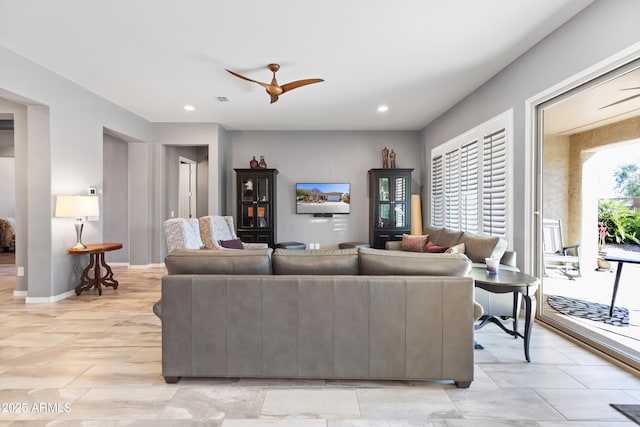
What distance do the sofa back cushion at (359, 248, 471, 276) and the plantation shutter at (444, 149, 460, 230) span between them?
3.36 metres

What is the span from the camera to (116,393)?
6.81ft

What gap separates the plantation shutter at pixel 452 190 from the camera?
5227mm

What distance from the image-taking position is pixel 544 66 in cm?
315

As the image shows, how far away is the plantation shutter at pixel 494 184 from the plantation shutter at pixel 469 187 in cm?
26

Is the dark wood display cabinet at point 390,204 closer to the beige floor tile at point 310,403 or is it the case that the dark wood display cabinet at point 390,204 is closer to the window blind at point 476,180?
the window blind at point 476,180

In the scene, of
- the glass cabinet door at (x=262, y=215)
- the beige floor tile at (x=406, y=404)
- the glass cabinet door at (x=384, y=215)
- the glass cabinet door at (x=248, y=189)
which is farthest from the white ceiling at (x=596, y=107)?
the glass cabinet door at (x=248, y=189)

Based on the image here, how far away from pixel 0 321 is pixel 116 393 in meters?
2.47

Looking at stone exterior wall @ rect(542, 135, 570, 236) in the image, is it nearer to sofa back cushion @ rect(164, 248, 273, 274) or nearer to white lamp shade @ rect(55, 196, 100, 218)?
sofa back cushion @ rect(164, 248, 273, 274)

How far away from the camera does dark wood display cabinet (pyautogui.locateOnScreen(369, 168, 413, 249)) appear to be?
260 inches

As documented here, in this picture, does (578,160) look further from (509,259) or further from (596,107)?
(509,259)

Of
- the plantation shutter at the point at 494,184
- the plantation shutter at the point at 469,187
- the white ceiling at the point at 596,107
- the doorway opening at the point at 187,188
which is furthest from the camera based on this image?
the doorway opening at the point at 187,188

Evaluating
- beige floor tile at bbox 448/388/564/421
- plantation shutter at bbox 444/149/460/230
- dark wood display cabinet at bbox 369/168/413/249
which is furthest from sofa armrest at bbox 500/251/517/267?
dark wood display cabinet at bbox 369/168/413/249

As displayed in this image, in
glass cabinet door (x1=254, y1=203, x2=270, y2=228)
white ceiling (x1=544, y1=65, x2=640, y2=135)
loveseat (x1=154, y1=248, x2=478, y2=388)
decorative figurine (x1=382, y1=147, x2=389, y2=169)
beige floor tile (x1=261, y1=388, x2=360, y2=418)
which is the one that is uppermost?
white ceiling (x1=544, y1=65, x2=640, y2=135)

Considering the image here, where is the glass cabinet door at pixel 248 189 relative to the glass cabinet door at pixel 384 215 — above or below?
above
